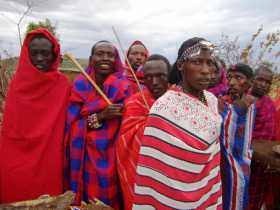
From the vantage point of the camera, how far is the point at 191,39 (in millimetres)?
2164

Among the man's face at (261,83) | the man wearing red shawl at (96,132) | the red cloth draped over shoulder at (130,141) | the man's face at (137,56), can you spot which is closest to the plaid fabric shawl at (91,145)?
the man wearing red shawl at (96,132)

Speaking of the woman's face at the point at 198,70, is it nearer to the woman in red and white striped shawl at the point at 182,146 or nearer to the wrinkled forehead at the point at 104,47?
the woman in red and white striped shawl at the point at 182,146

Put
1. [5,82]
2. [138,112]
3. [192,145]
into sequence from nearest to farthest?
[192,145] < [138,112] < [5,82]

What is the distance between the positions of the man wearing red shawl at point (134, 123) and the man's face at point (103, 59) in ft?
1.18

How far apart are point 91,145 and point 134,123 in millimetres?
506

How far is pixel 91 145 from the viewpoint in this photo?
2.73 m

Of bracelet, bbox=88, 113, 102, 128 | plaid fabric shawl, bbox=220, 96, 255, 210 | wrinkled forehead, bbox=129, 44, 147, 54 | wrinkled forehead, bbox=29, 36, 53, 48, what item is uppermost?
wrinkled forehead, bbox=29, 36, 53, 48

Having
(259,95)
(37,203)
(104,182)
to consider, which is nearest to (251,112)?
(259,95)

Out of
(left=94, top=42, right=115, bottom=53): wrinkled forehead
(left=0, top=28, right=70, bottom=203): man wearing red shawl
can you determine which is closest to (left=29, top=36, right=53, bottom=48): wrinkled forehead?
(left=0, top=28, right=70, bottom=203): man wearing red shawl

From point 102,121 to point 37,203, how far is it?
0.76 m

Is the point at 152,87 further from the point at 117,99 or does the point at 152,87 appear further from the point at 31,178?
the point at 31,178

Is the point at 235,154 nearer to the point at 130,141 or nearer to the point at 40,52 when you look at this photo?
the point at 130,141

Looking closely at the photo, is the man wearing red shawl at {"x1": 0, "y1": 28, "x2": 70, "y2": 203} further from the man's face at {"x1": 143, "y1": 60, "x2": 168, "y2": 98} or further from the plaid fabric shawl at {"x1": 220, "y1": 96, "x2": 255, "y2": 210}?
the plaid fabric shawl at {"x1": 220, "y1": 96, "x2": 255, "y2": 210}

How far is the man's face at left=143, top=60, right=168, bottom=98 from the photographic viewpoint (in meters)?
2.59
